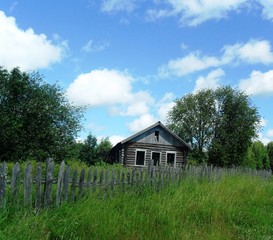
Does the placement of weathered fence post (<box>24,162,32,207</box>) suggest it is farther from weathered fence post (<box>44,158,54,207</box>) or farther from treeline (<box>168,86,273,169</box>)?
treeline (<box>168,86,273,169</box>)

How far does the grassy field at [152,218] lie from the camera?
534 centimetres

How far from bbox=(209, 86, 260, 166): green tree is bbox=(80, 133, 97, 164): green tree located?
15.0 meters

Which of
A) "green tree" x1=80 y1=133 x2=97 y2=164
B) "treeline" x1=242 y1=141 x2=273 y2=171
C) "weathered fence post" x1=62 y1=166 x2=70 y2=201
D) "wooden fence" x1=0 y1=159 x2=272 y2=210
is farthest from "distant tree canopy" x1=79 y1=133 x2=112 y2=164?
"weathered fence post" x1=62 y1=166 x2=70 y2=201

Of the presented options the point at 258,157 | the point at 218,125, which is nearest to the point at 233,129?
the point at 218,125

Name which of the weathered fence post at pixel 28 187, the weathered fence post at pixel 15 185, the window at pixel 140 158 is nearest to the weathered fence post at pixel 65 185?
the weathered fence post at pixel 28 187

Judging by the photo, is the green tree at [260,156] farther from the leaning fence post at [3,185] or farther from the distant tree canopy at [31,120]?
the leaning fence post at [3,185]

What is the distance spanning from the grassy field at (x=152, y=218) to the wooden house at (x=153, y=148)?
79.8 ft

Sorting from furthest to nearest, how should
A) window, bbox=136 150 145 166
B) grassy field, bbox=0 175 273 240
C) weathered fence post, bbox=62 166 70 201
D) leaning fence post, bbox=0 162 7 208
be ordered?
window, bbox=136 150 145 166
weathered fence post, bbox=62 166 70 201
leaning fence post, bbox=0 162 7 208
grassy field, bbox=0 175 273 240

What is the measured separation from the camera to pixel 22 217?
5297mm

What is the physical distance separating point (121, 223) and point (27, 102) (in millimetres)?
26532

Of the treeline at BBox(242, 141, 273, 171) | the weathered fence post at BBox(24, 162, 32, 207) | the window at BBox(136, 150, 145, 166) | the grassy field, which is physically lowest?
the grassy field

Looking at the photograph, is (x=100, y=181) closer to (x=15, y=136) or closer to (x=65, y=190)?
(x=65, y=190)

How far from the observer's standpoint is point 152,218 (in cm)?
671

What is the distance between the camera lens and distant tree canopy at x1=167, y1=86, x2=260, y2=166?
147 ft
